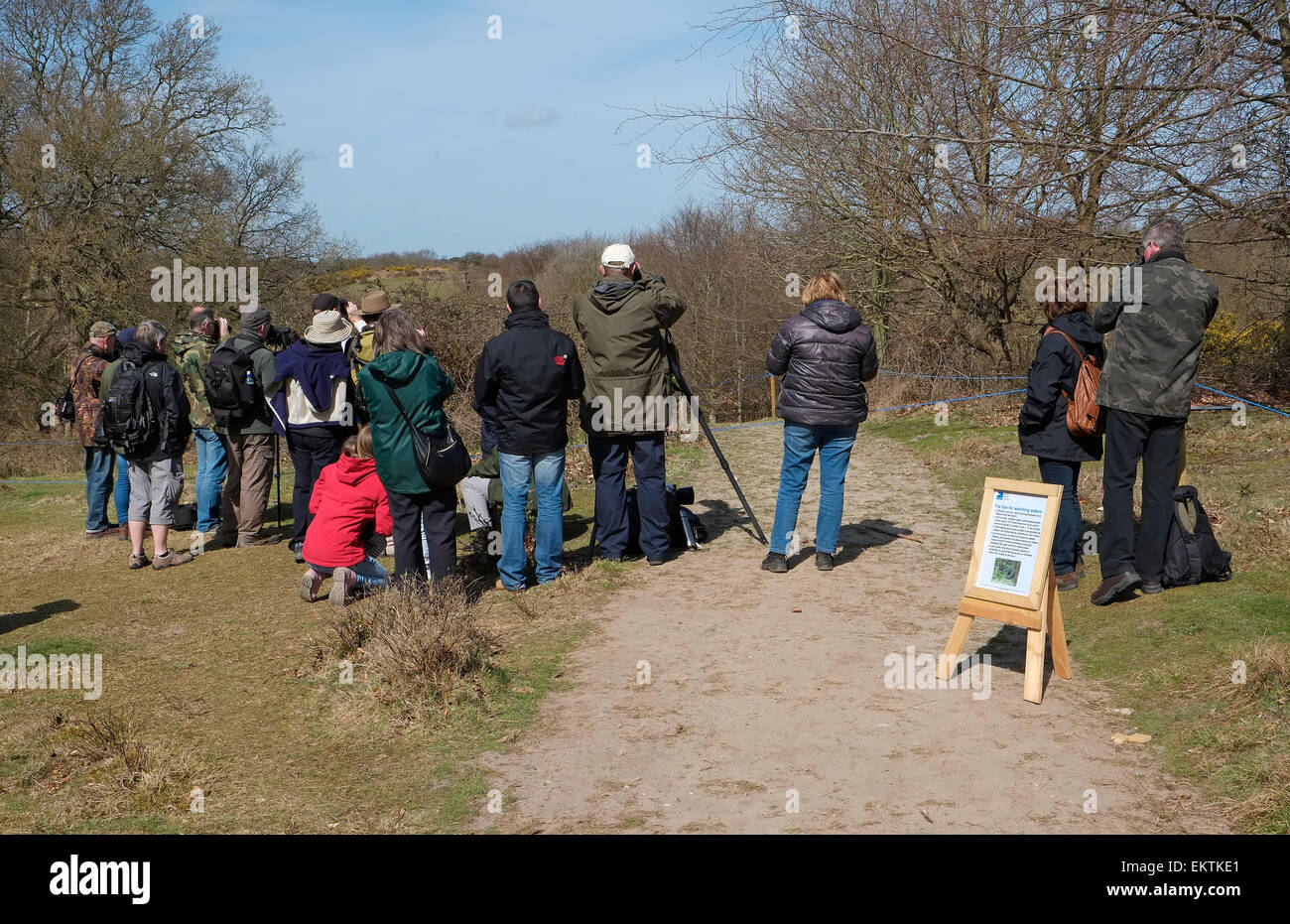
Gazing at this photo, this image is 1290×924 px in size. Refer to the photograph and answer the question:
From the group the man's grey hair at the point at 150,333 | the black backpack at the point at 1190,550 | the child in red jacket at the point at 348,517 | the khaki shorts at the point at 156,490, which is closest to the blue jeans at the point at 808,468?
the black backpack at the point at 1190,550

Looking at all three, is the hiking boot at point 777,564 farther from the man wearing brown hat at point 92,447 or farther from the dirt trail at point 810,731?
the man wearing brown hat at point 92,447

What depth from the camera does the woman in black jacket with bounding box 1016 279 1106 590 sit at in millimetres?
6777

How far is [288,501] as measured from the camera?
12.1 metres

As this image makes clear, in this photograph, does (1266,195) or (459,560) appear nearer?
(459,560)

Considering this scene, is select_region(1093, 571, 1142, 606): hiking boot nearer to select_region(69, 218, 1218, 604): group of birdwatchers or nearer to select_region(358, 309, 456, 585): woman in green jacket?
select_region(69, 218, 1218, 604): group of birdwatchers

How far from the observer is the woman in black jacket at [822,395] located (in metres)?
7.43

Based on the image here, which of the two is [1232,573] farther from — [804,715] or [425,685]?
[425,685]

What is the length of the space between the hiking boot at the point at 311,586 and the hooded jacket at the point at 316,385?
1.28 meters

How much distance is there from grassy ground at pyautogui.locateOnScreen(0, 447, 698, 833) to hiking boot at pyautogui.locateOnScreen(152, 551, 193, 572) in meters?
0.18

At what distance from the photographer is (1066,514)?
6.96 m

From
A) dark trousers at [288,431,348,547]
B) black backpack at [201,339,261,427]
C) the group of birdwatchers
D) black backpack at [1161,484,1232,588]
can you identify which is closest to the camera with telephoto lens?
the group of birdwatchers
